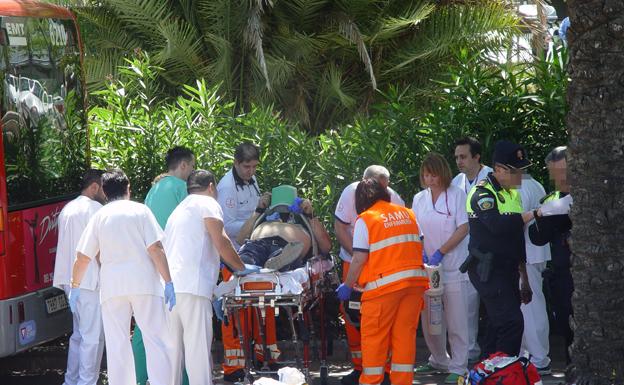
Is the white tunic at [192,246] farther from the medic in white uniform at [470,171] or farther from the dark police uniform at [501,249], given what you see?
the medic in white uniform at [470,171]

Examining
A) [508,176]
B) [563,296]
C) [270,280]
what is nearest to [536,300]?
[563,296]

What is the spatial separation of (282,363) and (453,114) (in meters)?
3.00

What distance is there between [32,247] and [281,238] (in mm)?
2224

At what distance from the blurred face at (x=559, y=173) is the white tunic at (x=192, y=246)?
109 inches

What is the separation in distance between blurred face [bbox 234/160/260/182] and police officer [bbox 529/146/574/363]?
258 cm

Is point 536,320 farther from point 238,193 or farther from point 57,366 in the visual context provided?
point 57,366

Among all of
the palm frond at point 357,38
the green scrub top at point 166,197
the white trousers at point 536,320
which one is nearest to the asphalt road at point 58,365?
the white trousers at point 536,320

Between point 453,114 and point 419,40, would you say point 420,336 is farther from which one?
point 419,40

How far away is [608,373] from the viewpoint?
6898mm

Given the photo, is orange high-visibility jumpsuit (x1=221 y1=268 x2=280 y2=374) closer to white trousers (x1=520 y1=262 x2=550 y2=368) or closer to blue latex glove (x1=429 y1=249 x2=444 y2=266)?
blue latex glove (x1=429 y1=249 x2=444 y2=266)

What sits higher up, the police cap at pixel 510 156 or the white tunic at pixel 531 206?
the police cap at pixel 510 156

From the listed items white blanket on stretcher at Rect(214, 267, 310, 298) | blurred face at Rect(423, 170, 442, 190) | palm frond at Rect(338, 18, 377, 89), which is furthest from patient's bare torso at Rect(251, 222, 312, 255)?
palm frond at Rect(338, 18, 377, 89)

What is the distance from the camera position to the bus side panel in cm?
911

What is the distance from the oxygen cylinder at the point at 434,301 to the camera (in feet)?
29.9
